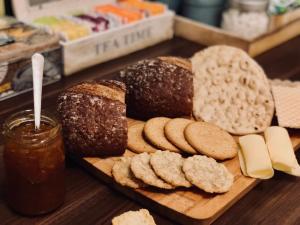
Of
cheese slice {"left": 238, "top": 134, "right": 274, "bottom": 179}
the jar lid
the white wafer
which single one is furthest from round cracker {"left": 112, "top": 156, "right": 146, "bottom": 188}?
the jar lid

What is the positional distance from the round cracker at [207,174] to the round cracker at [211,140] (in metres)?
0.04

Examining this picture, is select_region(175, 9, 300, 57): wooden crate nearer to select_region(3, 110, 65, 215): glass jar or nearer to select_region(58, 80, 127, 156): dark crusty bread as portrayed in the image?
select_region(58, 80, 127, 156): dark crusty bread

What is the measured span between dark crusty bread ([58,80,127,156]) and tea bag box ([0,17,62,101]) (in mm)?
311

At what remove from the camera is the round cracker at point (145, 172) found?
0.85 m

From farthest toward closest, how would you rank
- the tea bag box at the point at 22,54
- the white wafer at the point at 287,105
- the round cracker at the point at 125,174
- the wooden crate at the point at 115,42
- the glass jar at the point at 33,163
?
1. the wooden crate at the point at 115,42
2. the tea bag box at the point at 22,54
3. the white wafer at the point at 287,105
4. the round cracker at the point at 125,174
5. the glass jar at the point at 33,163

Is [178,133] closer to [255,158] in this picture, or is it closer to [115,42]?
[255,158]

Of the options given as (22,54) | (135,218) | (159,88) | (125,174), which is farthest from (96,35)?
(135,218)

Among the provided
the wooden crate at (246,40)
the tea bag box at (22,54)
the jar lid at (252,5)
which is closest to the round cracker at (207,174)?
the tea bag box at (22,54)

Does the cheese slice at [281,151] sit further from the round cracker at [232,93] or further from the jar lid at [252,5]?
the jar lid at [252,5]

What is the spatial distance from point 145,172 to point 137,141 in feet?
0.54

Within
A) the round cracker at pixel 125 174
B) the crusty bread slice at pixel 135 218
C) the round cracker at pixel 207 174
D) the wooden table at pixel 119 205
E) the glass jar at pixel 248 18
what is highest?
the glass jar at pixel 248 18

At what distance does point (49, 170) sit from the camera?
2.66 feet

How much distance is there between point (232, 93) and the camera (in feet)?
3.91

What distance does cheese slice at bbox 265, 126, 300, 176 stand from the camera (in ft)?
3.14
